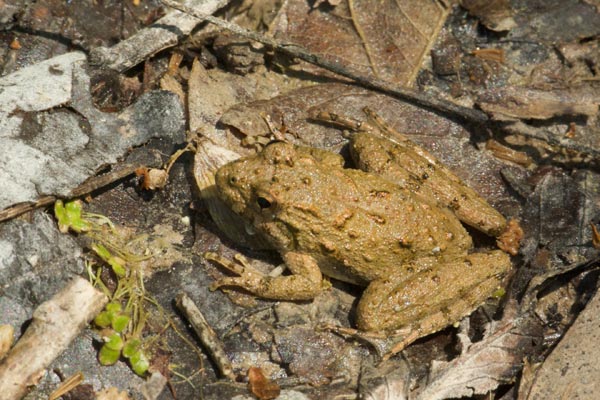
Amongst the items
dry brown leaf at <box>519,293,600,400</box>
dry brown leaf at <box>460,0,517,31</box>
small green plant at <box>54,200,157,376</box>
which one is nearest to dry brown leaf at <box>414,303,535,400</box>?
dry brown leaf at <box>519,293,600,400</box>

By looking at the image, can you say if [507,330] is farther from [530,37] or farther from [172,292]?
[530,37]

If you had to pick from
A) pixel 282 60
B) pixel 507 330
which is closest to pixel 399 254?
pixel 507 330

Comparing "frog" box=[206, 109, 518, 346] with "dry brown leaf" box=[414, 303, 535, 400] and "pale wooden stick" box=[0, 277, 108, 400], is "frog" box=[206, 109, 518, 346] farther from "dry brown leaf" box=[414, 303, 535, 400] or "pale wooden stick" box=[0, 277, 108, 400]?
"pale wooden stick" box=[0, 277, 108, 400]

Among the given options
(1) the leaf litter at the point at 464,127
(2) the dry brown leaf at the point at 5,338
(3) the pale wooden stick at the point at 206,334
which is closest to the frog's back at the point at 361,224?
(1) the leaf litter at the point at 464,127

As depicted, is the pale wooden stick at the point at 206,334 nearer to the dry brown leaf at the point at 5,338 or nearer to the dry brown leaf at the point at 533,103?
the dry brown leaf at the point at 5,338

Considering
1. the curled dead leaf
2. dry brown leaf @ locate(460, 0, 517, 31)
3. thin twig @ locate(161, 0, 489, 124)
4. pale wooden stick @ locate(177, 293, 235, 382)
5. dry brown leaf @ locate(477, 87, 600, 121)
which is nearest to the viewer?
pale wooden stick @ locate(177, 293, 235, 382)

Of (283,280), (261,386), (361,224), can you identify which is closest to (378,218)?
(361,224)
